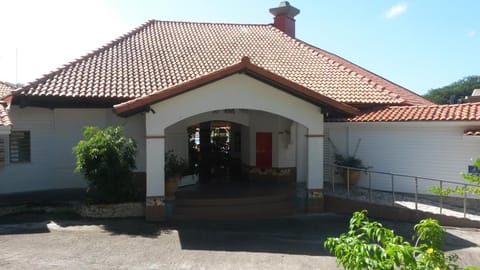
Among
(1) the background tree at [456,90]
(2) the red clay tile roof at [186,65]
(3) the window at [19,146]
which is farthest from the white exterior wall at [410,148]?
(1) the background tree at [456,90]

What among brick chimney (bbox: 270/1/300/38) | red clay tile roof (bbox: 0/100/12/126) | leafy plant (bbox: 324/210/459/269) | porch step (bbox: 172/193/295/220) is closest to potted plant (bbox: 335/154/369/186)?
porch step (bbox: 172/193/295/220)

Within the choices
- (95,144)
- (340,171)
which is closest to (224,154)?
(340,171)

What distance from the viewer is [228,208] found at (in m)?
11.6

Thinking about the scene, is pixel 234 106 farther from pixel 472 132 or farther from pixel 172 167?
pixel 472 132

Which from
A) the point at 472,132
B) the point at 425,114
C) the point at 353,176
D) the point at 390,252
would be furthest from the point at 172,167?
the point at 390,252

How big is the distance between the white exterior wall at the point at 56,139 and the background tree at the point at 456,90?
58.2 meters

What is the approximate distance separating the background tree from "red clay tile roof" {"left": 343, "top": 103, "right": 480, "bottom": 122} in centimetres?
5291

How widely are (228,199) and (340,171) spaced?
470 centimetres

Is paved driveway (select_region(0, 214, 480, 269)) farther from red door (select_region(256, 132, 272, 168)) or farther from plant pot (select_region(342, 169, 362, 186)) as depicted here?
red door (select_region(256, 132, 272, 168))

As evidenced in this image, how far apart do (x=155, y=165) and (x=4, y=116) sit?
520 centimetres

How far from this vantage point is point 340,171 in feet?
47.0

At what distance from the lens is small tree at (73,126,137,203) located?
10.7 meters

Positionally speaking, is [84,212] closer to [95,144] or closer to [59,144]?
[95,144]

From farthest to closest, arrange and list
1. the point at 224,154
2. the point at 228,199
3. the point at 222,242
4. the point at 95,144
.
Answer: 1. the point at 224,154
2. the point at 228,199
3. the point at 95,144
4. the point at 222,242
